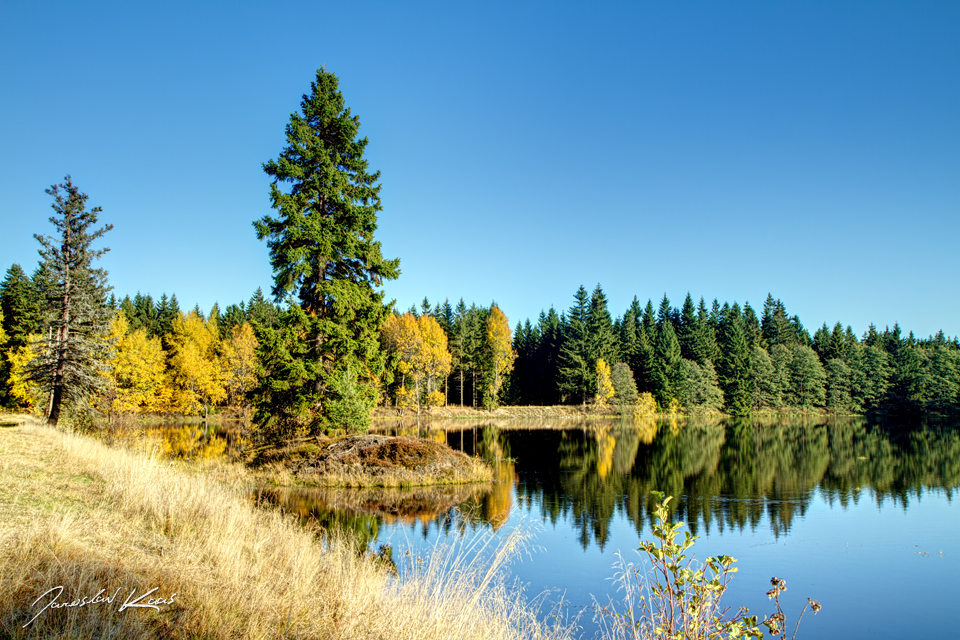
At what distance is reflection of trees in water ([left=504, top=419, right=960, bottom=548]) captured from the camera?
17.8 metres

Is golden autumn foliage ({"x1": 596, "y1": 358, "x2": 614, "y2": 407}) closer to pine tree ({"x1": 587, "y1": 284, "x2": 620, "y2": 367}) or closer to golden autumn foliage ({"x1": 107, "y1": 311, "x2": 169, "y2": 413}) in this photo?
pine tree ({"x1": 587, "y1": 284, "x2": 620, "y2": 367})

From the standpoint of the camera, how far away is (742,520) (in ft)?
54.9

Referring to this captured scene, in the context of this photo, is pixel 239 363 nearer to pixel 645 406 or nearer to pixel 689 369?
pixel 645 406

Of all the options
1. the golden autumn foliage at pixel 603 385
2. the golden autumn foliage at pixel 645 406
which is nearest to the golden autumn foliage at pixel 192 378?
the golden autumn foliage at pixel 603 385

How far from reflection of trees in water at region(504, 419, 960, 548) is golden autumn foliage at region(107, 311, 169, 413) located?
30902mm

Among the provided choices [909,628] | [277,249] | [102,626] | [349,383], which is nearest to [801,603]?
[909,628]

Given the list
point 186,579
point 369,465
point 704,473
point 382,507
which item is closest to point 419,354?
point 704,473

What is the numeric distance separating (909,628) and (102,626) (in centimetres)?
1239

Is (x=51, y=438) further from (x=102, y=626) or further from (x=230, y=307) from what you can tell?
(x=230, y=307)

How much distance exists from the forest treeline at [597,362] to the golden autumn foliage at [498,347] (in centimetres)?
18

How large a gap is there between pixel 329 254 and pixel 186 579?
19.3 meters

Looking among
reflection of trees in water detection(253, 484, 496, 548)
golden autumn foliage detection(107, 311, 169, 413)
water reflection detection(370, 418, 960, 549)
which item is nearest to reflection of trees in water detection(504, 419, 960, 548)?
water reflection detection(370, 418, 960, 549)

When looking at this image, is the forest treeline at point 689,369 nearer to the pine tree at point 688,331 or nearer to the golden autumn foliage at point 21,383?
the pine tree at point 688,331

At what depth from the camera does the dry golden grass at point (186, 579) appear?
4.70 metres
